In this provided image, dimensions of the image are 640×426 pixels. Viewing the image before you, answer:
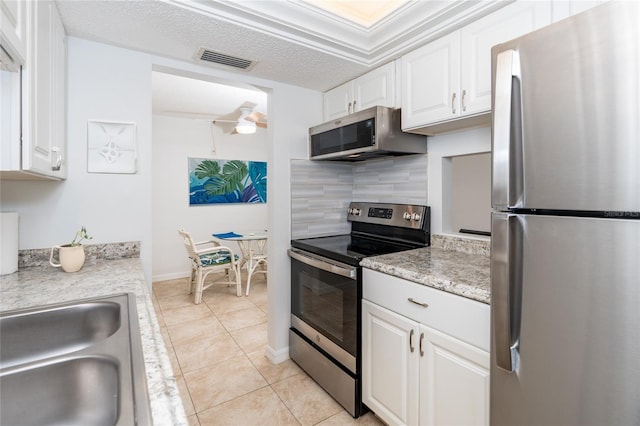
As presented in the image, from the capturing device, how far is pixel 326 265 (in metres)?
1.92

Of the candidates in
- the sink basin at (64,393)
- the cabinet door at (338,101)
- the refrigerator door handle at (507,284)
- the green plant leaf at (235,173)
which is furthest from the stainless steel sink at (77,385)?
the green plant leaf at (235,173)

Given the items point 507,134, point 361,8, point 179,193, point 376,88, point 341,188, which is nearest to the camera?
point 507,134

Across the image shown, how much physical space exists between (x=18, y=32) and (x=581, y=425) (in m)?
1.87

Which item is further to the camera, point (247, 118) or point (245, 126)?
point (247, 118)

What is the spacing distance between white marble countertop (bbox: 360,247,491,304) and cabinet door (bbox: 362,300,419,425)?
0.74 ft

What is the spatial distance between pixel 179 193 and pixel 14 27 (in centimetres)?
388

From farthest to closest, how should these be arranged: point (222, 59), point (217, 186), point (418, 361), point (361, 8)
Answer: point (217, 186) → point (222, 59) → point (361, 8) → point (418, 361)

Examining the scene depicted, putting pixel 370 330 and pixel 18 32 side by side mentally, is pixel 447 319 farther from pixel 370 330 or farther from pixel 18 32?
pixel 18 32

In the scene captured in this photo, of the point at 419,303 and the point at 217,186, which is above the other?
the point at 217,186

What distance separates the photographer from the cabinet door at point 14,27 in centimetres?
78

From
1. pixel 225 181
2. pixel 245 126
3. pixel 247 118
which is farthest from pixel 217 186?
pixel 245 126

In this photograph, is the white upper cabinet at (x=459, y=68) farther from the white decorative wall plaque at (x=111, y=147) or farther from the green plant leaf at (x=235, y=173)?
the green plant leaf at (x=235, y=173)

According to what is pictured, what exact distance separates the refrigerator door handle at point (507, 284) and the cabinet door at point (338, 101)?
1614 mm

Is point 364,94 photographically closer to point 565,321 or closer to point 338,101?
Result: point 338,101
